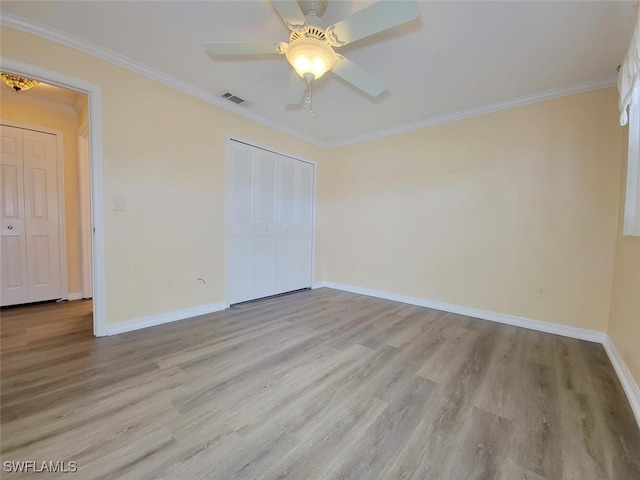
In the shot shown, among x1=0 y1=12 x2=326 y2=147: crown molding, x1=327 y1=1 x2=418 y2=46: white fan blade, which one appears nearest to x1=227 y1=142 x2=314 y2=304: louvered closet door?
x1=0 y1=12 x2=326 y2=147: crown molding

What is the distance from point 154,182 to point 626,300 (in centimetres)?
421

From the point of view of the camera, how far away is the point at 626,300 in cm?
195

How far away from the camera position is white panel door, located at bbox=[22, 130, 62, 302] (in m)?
3.20

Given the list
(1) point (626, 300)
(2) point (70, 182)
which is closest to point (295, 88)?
(1) point (626, 300)

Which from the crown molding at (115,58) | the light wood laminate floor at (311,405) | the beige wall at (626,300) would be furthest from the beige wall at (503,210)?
the crown molding at (115,58)

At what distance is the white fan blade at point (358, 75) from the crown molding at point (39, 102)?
3.82 meters

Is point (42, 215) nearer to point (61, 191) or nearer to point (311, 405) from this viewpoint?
point (61, 191)

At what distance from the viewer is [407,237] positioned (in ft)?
12.1

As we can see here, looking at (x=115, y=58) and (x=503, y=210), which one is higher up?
(x=115, y=58)

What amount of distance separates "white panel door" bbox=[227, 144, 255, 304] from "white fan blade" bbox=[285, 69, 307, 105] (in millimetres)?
1288

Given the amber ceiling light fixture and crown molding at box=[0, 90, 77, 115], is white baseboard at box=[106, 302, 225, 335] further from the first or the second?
crown molding at box=[0, 90, 77, 115]

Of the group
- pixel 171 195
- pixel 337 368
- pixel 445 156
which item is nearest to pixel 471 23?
pixel 445 156

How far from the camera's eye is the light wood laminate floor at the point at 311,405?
45.4 inches

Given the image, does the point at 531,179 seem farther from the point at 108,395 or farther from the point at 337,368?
the point at 108,395
